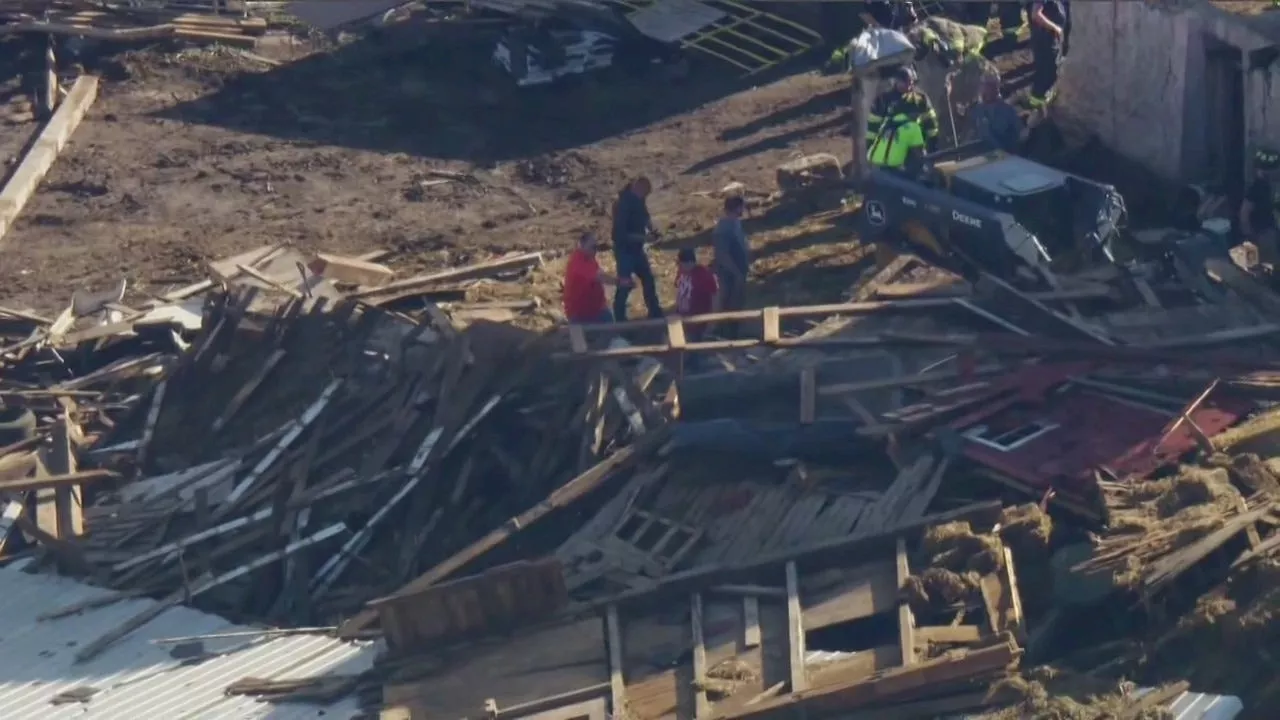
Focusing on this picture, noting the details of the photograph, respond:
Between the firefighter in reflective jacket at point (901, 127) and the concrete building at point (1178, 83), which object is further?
the firefighter in reflective jacket at point (901, 127)

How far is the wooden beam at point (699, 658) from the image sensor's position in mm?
13586

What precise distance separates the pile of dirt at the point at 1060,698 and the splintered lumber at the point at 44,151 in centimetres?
1653

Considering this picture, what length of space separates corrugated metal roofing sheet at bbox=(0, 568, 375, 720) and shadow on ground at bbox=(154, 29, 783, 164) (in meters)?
11.6

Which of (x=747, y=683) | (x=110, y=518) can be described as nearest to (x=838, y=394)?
(x=747, y=683)

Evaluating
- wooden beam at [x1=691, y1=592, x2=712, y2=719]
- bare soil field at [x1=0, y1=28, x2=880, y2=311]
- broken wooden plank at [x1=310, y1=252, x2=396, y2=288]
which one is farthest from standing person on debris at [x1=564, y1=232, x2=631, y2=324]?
wooden beam at [x1=691, y1=592, x2=712, y2=719]

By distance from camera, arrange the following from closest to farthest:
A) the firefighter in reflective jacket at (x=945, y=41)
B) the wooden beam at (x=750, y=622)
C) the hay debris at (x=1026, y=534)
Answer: the wooden beam at (x=750, y=622) < the hay debris at (x=1026, y=534) < the firefighter in reflective jacket at (x=945, y=41)

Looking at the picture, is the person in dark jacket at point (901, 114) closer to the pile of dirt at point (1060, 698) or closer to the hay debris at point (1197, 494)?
the hay debris at point (1197, 494)

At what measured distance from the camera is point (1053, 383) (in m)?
16.8

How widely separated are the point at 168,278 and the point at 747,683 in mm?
12563

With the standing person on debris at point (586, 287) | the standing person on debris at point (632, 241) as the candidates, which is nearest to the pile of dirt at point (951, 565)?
the standing person on debris at point (586, 287)

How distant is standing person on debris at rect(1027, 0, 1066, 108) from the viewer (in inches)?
1009

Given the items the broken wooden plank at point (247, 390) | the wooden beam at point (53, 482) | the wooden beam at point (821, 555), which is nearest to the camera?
the wooden beam at point (821, 555)

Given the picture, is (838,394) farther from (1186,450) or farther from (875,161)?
(875,161)

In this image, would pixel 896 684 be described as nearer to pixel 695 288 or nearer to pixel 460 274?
Answer: pixel 695 288
